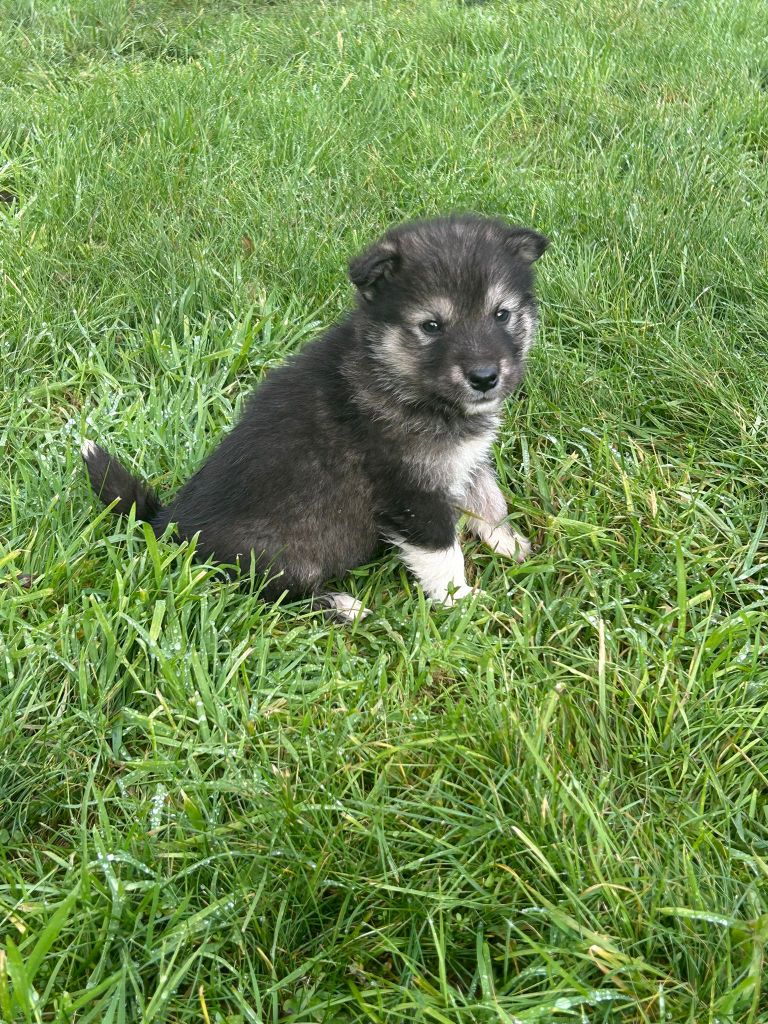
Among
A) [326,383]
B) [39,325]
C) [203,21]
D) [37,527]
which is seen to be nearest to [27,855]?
[37,527]

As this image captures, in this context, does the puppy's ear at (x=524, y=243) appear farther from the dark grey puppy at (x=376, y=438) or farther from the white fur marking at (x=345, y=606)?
the white fur marking at (x=345, y=606)

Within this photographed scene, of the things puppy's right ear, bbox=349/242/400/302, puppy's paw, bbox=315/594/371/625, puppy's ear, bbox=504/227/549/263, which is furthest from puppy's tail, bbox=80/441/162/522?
puppy's ear, bbox=504/227/549/263

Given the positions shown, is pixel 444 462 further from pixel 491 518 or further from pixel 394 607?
pixel 394 607

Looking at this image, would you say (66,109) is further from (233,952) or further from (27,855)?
(233,952)

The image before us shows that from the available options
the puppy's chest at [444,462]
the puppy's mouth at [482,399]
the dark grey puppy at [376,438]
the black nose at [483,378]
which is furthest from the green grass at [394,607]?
the black nose at [483,378]

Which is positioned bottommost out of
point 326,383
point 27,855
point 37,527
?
point 27,855

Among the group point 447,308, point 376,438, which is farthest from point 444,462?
point 447,308

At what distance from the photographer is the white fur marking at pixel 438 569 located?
3.54 m

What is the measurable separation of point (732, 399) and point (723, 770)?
1767mm

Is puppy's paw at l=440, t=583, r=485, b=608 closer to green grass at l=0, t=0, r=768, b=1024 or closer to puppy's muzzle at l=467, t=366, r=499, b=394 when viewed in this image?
green grass at l=0, t=0, r=768, b=1024

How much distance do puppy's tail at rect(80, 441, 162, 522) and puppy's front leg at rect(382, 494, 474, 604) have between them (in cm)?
94

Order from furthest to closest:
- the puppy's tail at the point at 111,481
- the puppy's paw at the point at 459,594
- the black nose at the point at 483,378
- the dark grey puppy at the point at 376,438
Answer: the puppy's tail at the point at 111,481 → the puppy's paw at the point at 459,594 → the dark grey puppy at the point at 376,438 → the black nose at the point at 483,378

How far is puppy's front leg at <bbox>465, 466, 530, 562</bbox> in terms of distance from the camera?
3783 mm

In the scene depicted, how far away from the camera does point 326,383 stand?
3.59 m
